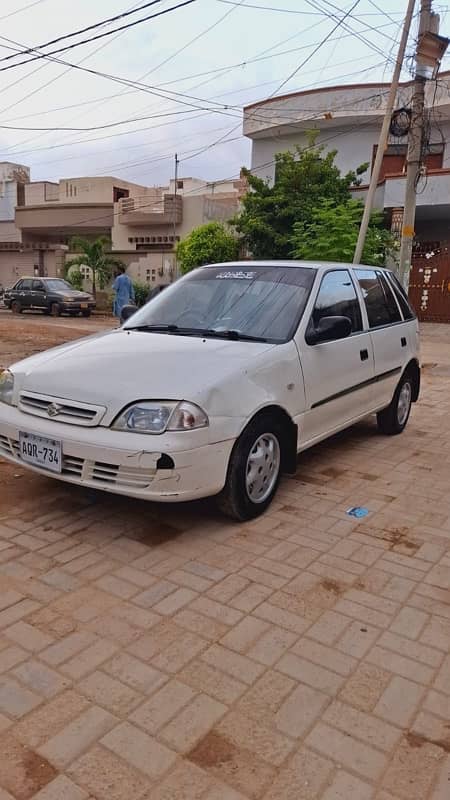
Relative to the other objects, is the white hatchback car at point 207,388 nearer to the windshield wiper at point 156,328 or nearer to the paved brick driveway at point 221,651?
the windshield wiper at point 156,328

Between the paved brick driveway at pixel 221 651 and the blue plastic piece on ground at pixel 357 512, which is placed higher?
the blue plastic piece on ground at pixel 357 512

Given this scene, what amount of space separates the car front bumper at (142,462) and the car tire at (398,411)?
2962mm

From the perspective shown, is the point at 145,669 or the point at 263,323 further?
the point at 263,323

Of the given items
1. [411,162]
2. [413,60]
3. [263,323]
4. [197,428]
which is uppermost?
[413,60]

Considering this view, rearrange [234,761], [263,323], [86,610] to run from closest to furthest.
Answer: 1. [234,761]
2. [86,610]
3. [263,323]

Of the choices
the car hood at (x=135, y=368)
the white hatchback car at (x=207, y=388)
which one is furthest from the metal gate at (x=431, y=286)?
the car hood at (x=135, y=368)

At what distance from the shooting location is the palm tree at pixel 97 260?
2569 cm

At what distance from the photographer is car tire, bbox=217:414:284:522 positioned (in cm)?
346

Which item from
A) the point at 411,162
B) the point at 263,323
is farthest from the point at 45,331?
the point at 263,323

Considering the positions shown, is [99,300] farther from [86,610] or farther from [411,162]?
[86,610]

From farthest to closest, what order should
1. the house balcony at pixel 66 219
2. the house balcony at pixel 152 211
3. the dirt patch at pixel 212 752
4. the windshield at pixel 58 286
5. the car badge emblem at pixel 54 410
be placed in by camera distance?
the house balcony at pixel 66 219
the house balcony at pixel 152 211
the windshield at pixel 58 286
the car badge emblem at pixel 54 410
the dirt patch at pixel 212 752

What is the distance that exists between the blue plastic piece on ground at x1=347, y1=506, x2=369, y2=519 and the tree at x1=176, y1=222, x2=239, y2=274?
1863 cm

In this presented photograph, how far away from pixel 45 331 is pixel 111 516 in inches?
521

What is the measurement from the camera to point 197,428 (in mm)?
3166
